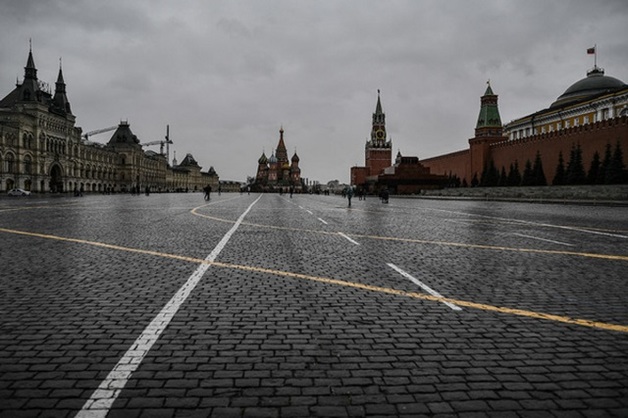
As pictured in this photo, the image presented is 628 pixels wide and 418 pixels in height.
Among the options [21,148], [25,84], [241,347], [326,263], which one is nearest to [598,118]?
[326,263]

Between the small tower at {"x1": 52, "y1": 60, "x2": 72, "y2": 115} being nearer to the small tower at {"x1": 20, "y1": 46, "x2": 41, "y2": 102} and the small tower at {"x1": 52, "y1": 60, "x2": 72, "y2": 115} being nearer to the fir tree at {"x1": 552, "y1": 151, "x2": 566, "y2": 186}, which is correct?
the small tower at {"x1": 20, "y1": 46, "x2": 41, "y2": 102}

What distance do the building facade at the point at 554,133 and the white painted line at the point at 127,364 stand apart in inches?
1725

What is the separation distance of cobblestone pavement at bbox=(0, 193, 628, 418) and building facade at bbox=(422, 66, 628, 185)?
4052 cm

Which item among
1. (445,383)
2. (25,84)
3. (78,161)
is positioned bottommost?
(445,383)

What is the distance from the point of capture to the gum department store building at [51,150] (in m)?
68.1

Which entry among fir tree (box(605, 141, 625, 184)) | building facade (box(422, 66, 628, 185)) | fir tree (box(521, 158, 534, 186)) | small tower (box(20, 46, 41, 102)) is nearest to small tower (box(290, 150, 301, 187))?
building facade (box(422, 66, 628, 185))

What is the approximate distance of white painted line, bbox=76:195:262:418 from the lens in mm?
2904

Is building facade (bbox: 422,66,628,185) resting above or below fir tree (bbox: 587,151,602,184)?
above

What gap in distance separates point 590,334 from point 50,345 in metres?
4.98

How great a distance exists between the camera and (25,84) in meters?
76.7

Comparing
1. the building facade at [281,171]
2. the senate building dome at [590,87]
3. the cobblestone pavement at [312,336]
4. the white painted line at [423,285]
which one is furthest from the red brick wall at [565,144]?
the building facade at [281,171]

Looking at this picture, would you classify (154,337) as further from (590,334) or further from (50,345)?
(590,334)

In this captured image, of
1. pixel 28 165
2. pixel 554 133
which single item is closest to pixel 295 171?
pixel 28 165

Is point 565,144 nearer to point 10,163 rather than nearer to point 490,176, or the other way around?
point 490,176
